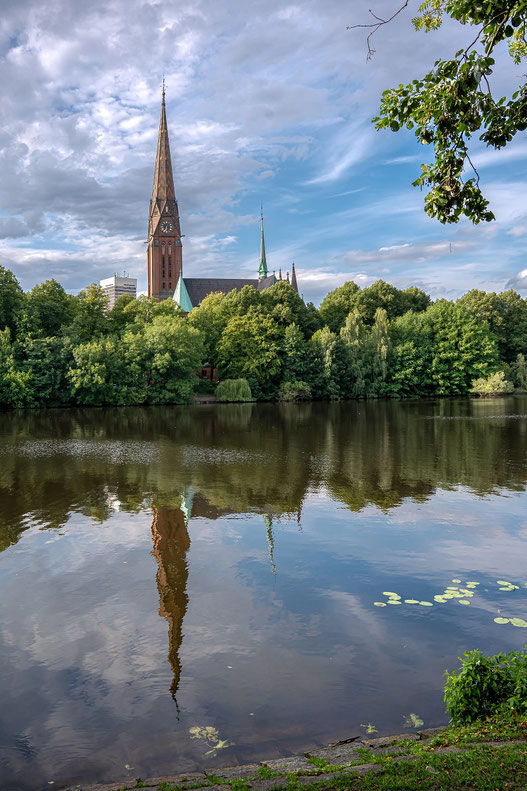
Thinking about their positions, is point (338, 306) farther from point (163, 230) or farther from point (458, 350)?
point (163, 230)

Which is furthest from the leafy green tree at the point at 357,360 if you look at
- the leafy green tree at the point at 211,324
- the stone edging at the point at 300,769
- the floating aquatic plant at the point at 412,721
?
the stone edging at the point at 300,769

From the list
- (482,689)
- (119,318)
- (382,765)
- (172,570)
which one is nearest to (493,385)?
(119,318)

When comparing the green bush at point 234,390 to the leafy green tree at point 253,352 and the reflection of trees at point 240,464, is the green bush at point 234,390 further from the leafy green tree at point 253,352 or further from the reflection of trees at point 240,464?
the reflection of trees at point 240,464

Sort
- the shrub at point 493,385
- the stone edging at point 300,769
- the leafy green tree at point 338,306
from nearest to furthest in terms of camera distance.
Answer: the stone edging at point 300,769 → the shrub at point 493,385 → the leafy green tree at point 338,306

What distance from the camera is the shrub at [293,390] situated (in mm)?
69125

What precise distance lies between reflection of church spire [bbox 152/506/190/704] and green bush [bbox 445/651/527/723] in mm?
3250

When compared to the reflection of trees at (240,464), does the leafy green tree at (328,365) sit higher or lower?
higher

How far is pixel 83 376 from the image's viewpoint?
185 feet

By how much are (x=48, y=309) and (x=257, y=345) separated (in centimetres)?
2462

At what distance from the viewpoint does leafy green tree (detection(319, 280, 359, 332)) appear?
8412cm

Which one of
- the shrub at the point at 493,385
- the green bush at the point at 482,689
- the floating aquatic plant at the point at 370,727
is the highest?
the shrub at the point at 493,385

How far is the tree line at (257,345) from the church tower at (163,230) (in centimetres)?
4083

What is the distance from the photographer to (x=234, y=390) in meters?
66.1

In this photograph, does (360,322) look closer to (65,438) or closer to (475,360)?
(475,360)
